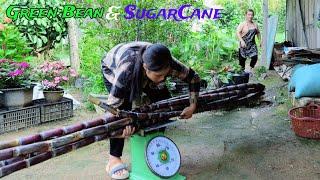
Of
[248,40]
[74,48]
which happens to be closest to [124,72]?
[74,48]

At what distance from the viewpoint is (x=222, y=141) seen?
3.83 metres

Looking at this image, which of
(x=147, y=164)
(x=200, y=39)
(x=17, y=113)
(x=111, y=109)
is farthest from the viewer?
(x=200, y=39)

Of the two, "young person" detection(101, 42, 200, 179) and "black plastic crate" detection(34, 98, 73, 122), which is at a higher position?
"young person" detection(101, 42, 200, 179)

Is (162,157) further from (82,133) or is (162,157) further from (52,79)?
(52,79)

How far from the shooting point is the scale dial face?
8.89 feet

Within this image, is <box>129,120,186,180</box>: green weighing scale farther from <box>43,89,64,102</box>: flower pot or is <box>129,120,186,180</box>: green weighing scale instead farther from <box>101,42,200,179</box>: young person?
<box>43,89,64,102</box>: flower pot

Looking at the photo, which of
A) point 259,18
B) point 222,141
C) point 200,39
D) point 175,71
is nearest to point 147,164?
point 175,71

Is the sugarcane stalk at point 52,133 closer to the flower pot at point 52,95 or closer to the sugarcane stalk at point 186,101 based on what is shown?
the sugarcane stalk at point 186,101

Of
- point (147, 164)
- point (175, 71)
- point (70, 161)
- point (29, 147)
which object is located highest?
point (175, 71)

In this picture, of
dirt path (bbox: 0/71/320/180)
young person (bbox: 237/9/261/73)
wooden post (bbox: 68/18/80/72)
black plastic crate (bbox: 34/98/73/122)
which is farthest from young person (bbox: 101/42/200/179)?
young person (bbox: 237/9/261/73)

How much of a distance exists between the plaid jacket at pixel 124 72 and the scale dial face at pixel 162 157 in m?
0.40

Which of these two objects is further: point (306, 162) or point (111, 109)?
point (306, 162)

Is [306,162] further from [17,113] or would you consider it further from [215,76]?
[17,113]

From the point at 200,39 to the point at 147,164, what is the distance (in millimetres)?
5487
